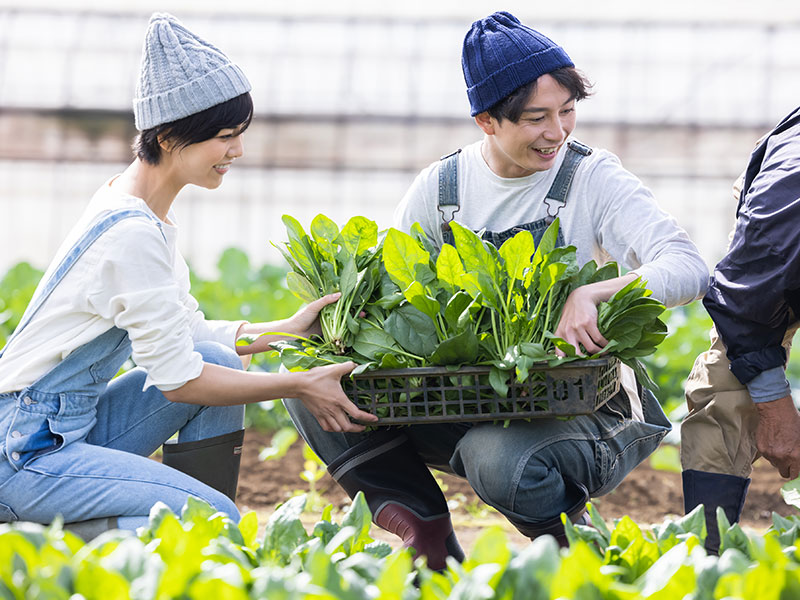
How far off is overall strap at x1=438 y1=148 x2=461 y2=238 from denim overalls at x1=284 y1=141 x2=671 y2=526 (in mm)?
32

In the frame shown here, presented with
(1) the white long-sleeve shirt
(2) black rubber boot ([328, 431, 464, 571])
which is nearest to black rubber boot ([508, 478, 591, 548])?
(2) black rubber boot ([328, 431, 464, 571])

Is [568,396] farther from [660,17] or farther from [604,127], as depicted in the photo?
[660,17]

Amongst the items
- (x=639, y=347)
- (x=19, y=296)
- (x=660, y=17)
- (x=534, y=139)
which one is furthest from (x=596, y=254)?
(x=660, y=17)

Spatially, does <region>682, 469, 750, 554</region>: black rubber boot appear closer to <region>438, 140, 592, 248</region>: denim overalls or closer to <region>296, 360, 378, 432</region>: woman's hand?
<region>438, 140, 592, 248</region>: denim overalls

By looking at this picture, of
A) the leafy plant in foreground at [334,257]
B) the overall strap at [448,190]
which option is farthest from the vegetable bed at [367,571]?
the overall strap at [448,190]

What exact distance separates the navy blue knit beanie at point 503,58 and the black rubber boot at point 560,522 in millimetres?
968

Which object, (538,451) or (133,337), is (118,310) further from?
(538,451)

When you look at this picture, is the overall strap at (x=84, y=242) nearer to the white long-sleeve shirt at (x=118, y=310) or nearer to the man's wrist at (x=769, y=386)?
→ the white long-sleeve shirt at (x=118, y=310)

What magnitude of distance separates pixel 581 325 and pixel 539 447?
312 millimetres

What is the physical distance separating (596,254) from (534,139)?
0.37 m

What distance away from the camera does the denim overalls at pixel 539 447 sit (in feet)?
6.80

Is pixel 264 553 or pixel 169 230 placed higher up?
pixel 169 230

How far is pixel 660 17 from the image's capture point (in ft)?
37.1

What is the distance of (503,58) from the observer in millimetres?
2326
